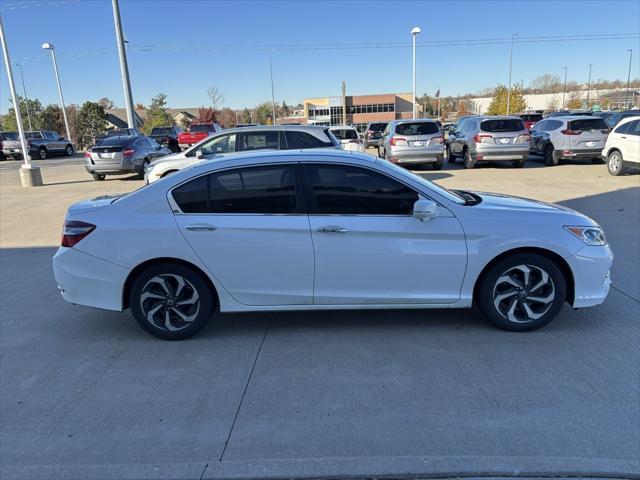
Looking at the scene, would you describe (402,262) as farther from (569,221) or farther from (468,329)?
(569,221)

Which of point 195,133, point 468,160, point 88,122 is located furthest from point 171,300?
point 88,122

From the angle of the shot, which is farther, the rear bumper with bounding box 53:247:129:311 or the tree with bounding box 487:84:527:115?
the tree with bounding box 487:84:527:115

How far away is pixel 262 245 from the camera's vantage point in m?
4.03

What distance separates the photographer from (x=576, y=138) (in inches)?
666

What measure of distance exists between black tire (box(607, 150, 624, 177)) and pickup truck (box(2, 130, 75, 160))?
31.8 m

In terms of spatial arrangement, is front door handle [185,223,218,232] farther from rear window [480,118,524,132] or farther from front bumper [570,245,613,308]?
rear window [480,118,524,132]

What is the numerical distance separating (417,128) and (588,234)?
12974 millimetres

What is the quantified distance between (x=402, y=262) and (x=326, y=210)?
0.76m

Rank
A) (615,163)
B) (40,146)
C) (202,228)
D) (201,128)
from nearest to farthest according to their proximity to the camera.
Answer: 1. (202,228)
2. (615,163)
3. (201,128)
4. (40,146)

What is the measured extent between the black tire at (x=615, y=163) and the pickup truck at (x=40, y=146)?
31.8m

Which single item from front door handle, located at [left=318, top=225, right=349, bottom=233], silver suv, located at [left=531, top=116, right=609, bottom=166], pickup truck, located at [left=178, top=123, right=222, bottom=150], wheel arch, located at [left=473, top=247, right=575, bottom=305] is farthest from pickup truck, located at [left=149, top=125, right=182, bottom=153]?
wheel arch, located at [left=473, top=247, right=575, bottom=305]

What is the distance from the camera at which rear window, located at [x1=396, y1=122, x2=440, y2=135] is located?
16406mm

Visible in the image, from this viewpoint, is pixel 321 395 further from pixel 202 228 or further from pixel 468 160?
pixel 468 160

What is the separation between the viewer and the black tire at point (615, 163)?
14.1 m
